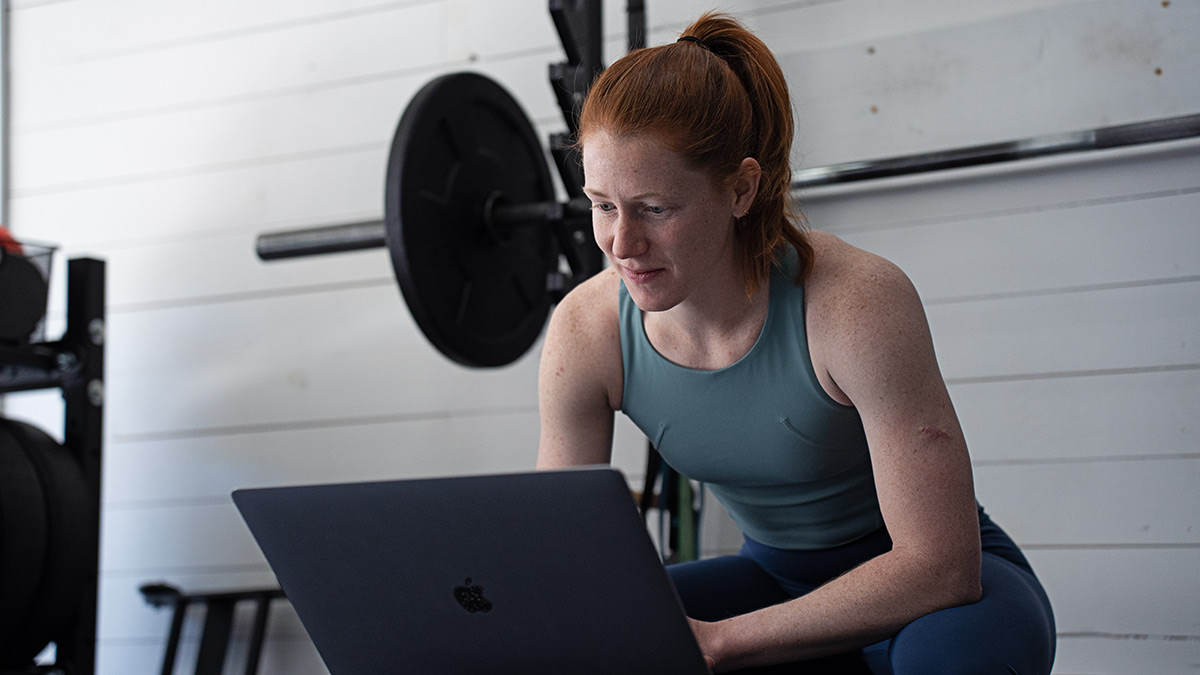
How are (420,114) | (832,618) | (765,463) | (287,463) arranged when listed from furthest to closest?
(287,463) → (420,114) → (765,463) → (832,618)

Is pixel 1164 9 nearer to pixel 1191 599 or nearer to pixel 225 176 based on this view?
pixel 1191 599

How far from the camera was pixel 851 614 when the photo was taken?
3.10ft

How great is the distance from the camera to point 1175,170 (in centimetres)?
185

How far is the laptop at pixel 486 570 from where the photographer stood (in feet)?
2.60

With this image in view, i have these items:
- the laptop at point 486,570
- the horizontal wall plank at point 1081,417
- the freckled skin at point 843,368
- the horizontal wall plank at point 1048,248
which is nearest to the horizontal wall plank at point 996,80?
the horizontal wall plank at point 1048,248

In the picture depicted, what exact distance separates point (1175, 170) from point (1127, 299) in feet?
0.82

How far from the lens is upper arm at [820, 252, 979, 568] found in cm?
96

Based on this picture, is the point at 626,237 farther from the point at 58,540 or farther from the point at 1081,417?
the point at 58,540

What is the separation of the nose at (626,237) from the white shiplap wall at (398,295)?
1.14 metres

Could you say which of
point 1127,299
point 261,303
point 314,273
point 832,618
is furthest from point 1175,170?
point 261,303

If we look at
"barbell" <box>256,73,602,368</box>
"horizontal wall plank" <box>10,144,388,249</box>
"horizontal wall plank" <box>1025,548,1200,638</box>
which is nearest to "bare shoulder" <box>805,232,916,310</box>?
"barbell" <box>256,73,602,368</box>

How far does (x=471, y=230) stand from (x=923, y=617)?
1.13 m

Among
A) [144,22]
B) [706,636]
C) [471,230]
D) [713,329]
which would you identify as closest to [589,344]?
[713,329]

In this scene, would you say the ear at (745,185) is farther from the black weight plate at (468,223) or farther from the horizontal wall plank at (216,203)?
the horizontal wall plank at (216,203)
